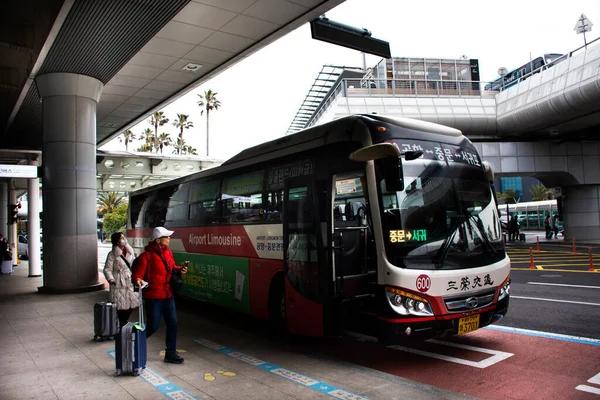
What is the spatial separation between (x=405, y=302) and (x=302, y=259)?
179 cm

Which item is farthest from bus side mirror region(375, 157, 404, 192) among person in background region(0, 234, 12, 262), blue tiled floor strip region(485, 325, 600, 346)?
person in background region(0, 234, 12, 262)

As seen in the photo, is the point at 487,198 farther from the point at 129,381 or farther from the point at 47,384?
the point at 47,384

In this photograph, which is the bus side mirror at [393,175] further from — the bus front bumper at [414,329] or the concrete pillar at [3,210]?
the concrete pillar at [3,210]

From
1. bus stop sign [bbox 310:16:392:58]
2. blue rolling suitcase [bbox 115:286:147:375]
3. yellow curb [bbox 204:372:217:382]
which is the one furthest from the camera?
bus stop sign [bbox 310:16:392:58]

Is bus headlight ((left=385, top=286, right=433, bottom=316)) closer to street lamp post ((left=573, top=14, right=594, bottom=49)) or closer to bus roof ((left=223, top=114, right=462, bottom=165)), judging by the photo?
bus roof ((left=223, top=114, right=462, bottom=165))

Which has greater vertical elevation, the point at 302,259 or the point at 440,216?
the point at 440,216

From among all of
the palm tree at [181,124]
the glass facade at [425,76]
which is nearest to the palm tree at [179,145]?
the palm tree at [181,124]

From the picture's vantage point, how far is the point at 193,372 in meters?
5.79

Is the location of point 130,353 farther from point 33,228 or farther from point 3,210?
point 3,210

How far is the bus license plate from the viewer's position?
19.3 feet

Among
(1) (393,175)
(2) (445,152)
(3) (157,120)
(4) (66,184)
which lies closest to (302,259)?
(1) (393,175)

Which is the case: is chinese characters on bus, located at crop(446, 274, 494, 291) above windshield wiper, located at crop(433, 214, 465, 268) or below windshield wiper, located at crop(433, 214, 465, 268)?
below

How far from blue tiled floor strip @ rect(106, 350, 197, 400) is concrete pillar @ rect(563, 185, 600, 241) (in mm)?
30533

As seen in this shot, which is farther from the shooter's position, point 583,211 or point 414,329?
point 583,211
